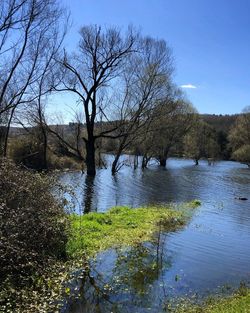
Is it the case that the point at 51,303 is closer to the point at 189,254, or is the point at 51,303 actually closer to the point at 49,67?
the point at 189,254

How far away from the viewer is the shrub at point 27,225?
27.0ft

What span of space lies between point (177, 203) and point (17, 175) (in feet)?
45.3

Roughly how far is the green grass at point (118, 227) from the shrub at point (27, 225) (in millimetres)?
854

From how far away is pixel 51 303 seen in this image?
7727 mm

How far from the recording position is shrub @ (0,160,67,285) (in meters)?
8.23

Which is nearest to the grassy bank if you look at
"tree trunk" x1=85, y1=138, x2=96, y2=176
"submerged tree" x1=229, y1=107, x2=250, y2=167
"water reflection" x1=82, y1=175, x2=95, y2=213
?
"water reflection" x1=82, y1=175, x2=95, y2=213

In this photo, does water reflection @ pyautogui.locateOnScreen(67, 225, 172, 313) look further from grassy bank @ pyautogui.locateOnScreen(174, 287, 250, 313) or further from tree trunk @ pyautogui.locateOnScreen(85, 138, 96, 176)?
tree trunk @ pyautogui.locateOnScreen(85, 138, 96, 176)

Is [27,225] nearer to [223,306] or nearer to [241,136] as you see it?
[223,306]

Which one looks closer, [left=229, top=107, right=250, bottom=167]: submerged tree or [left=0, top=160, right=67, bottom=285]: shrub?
[left=0, top=160, right=67, bottom=285]: shrub

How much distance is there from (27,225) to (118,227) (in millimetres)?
5847

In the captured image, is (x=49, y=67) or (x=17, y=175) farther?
(x=49, y=67)

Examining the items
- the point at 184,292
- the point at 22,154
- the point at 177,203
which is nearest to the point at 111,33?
the point at 22,154

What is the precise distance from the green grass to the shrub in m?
0.85

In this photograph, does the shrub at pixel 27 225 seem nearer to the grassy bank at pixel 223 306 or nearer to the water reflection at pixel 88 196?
the grassy bank at pixel 223 306
